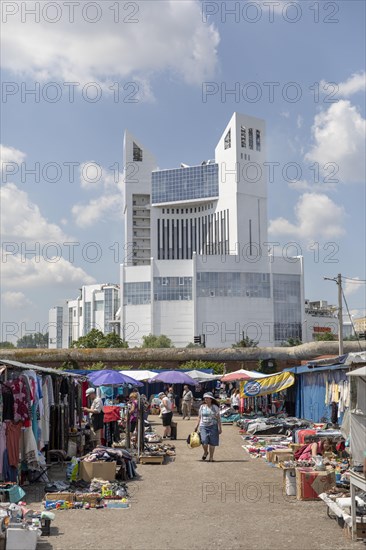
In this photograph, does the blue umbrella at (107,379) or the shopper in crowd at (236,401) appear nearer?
the blue umbrella at (107,379)

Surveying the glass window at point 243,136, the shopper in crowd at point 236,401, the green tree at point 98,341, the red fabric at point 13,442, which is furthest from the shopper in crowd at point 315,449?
the glass window at point 243,136

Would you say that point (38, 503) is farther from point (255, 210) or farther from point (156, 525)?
point (255, 210)

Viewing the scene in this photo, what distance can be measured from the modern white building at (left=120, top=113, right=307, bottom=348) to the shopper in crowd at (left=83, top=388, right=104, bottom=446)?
8968 centimetres

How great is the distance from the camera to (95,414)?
51.6 feet

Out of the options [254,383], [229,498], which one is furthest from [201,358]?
[229,498]

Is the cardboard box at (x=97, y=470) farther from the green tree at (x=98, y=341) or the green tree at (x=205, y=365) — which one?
the green tree at (x=98, y=341)

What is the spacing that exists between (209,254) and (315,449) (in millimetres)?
109594

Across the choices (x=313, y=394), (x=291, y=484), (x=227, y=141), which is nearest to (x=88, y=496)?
(x=291, y=484)

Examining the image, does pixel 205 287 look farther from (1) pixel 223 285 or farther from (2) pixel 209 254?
(2) pixel 209 254

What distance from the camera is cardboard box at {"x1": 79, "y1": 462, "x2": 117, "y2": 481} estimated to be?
1134 cm

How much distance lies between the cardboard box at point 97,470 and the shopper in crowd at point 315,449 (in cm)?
416

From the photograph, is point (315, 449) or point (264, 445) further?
point (264, 445)

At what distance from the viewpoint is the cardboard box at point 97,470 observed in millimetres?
11344

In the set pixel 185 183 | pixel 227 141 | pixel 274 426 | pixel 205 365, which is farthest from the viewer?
pixel 185 183
